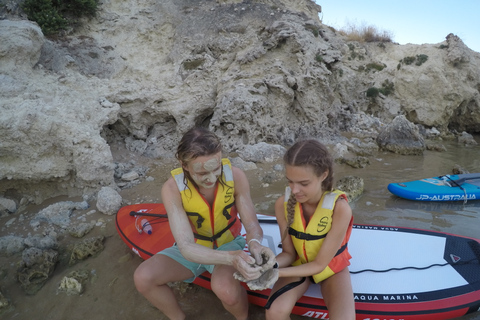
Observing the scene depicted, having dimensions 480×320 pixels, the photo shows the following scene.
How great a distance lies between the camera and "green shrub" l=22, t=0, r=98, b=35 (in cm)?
639

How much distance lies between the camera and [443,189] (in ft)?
15.6

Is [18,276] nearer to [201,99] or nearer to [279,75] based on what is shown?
[201,99]

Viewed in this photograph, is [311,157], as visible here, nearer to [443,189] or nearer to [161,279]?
[161,279]

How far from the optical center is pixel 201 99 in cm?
740

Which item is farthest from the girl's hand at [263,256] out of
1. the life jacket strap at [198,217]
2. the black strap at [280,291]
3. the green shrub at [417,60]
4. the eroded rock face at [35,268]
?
the green shrub at [417,60]

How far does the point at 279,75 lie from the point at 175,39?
345cm

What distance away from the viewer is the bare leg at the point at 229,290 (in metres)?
2.05

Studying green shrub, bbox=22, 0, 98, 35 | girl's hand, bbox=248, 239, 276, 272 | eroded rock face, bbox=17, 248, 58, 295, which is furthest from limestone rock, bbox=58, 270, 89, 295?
green shrub, bbox=22, 0, 98, 35

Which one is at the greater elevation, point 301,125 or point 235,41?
point 235,41

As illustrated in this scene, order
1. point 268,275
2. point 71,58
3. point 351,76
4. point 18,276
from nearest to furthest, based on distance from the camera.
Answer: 1. point 268,275
2. point 18,276
3. point 71,58
4. point 351,76

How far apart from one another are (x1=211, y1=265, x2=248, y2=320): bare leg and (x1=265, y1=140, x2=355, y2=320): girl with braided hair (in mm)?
267

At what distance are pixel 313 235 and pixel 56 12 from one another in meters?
8.29

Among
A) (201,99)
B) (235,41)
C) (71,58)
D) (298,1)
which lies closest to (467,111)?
(298,1)

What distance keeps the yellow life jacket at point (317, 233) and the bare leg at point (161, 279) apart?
103 centimetres
